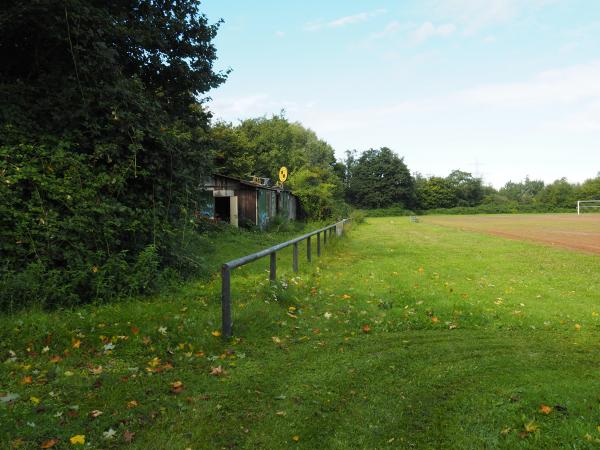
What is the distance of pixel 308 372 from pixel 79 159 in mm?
4705

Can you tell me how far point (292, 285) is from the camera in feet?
25.2

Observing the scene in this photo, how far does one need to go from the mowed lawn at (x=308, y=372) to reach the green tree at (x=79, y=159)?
0.93 meters

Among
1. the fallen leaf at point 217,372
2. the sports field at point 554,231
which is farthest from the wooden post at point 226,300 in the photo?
the sports field at point 554,231

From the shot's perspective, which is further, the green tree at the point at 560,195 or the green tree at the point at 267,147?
the green tree at the point at 560,195

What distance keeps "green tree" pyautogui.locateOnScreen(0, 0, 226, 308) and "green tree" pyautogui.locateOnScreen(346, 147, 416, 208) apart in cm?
7530

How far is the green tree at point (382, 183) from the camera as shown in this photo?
81.8 meters

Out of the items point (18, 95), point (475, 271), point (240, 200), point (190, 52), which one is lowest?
point (475, 271)

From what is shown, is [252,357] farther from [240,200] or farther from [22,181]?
[240,200]

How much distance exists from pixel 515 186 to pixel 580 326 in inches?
5837

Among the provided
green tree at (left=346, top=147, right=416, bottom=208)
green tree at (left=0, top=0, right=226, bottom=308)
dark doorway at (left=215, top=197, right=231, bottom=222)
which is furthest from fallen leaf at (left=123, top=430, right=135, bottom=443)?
green tree at (left=346, top=147, right=416, bottom=208)

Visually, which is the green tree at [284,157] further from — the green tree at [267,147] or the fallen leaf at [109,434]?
the fallen leaf at [109,434]

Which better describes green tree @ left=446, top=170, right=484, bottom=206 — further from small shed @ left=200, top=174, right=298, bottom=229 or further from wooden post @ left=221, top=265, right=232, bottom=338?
wooden post @ left=221, top=265, right=232, bottom=338

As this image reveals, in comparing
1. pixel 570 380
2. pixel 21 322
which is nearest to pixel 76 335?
pixel 21 322

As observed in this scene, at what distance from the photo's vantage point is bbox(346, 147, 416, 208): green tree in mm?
81844
